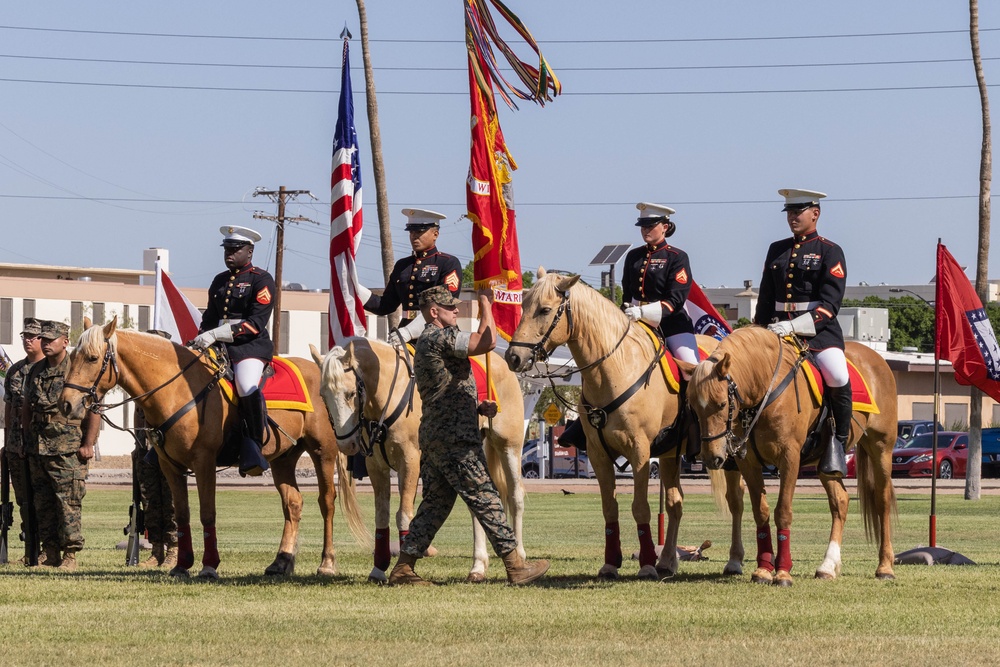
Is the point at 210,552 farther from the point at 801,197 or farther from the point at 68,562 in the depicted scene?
the point at 801,197

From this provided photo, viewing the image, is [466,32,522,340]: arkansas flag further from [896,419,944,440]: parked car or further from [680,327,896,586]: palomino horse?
[896,419,944,440]: parked car

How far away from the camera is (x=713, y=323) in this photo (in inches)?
697

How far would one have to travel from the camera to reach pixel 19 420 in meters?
16.5

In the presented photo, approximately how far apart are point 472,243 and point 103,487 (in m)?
28.0

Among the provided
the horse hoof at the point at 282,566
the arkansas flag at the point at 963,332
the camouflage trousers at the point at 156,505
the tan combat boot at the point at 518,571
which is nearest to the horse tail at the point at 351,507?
the horse hoof at the point at 282,566

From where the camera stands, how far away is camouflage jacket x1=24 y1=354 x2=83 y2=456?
15.9 metres

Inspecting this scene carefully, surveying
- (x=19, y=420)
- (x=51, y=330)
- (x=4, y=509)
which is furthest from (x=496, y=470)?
(x=4, y=509)

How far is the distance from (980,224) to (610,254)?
8773mm

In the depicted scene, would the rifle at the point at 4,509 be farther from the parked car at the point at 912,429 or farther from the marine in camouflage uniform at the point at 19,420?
the parked car at the point at 912,429

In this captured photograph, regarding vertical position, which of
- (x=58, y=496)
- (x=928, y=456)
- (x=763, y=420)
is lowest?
(x=928, y=456)

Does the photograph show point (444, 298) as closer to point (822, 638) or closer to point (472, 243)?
point (472, 243)

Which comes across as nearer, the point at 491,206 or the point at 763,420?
the point at 763,420

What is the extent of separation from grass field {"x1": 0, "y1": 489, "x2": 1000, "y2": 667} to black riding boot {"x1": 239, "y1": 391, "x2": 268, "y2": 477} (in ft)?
3.34

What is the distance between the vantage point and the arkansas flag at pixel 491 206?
13.8 m
